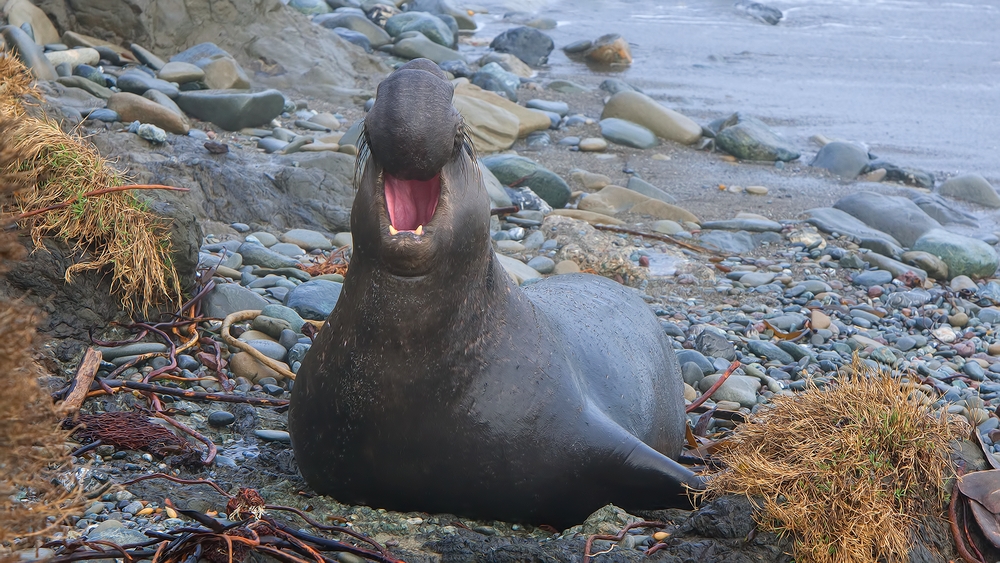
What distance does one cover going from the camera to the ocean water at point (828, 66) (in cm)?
1617

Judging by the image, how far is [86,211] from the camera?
4.92m

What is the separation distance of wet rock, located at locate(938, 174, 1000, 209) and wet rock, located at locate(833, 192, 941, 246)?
78.3 inches

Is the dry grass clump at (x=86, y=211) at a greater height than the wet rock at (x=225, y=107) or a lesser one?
greater

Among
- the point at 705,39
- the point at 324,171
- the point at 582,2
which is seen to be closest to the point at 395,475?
the point at 324,171

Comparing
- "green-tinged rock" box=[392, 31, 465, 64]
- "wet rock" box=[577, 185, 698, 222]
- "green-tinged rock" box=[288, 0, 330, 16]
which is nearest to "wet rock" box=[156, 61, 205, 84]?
"wet rock" box=[577, 185, 698, 222]

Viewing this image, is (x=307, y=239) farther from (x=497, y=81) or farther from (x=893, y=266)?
(x=497, y=81)

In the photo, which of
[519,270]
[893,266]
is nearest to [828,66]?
[893,266]

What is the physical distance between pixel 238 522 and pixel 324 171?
233 inches

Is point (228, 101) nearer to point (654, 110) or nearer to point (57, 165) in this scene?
point (57, 165)

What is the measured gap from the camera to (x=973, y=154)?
49.8 feet

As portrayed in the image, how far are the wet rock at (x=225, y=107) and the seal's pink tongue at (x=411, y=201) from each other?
762 cm

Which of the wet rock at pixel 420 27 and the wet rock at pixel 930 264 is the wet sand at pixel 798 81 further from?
the wet rock at pixel 930 264

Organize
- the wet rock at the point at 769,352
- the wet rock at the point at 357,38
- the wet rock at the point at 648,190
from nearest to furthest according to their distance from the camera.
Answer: the wet rock at the point at 769,352 → the wet rock at the point at 648,190 → the wet rock at the point at 357,38

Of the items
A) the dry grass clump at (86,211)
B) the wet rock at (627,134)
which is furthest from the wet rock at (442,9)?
the dry grass clump at (86,211)
